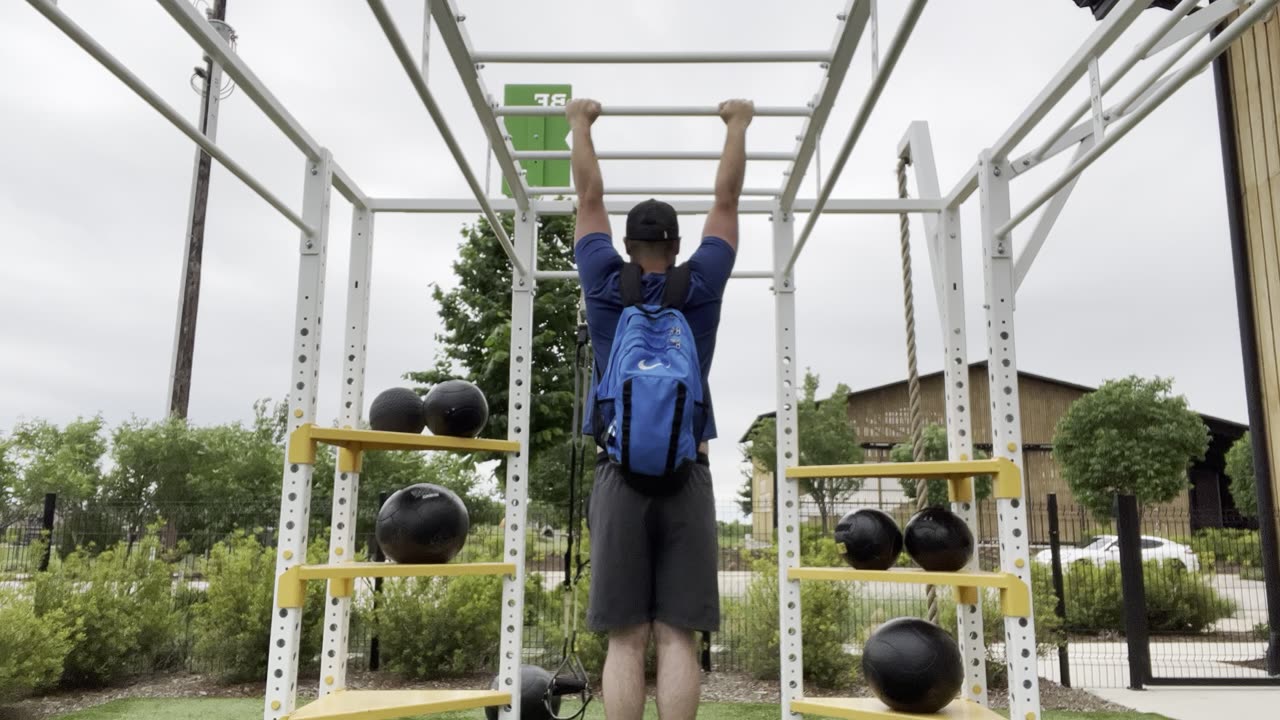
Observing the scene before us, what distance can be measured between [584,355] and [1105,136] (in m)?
2.05

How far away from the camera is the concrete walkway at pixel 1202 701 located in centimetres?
582

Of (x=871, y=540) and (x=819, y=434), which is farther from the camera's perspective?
(x=819, y=434)

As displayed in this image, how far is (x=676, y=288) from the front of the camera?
2.63 m

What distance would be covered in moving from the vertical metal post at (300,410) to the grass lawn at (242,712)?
2.88 metres

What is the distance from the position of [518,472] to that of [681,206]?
1385 mm

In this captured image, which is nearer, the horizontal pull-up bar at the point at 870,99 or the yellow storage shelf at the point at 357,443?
the horizontal pull-up bar at the point at 870,99

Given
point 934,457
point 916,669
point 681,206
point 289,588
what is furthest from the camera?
point 934,457

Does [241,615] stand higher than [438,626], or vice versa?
[241,615]

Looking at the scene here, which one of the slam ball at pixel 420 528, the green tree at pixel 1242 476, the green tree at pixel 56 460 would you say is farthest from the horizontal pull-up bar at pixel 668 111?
the green tree at pixel 1242 476

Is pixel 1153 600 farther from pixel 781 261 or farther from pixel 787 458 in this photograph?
pixel 781 261

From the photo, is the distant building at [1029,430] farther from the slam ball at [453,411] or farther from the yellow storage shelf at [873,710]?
the slam ball at [453,411]

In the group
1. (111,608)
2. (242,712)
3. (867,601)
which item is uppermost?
(111,608)

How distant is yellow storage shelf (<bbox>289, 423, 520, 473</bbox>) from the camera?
2941mm

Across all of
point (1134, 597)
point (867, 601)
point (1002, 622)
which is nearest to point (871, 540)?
point (1002, 622)
